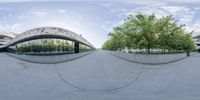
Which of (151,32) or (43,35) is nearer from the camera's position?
(151,32)

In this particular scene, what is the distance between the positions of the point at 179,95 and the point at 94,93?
9.17 ft

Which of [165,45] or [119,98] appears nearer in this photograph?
[119,98]

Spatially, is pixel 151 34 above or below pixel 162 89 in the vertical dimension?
above

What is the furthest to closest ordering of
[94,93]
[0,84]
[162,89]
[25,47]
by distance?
[25,47], [0,84], [162,89], [94,93]

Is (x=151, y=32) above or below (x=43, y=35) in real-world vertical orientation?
below

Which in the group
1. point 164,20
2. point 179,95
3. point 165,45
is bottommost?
point 179,95

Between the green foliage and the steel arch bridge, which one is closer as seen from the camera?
the green foliage

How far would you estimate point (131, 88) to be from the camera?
10.8 m

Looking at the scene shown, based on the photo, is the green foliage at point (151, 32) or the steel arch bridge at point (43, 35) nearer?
the green foliage at point (151, 32)

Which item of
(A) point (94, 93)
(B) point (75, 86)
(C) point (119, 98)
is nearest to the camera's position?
(C) point (119, 98)

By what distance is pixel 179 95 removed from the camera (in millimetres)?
9461

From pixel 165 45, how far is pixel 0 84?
20785 mm

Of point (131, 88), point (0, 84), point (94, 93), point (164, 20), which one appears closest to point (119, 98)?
point (94, 93)

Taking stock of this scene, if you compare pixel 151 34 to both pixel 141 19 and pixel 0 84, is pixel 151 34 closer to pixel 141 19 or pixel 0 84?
pixel 141 19
